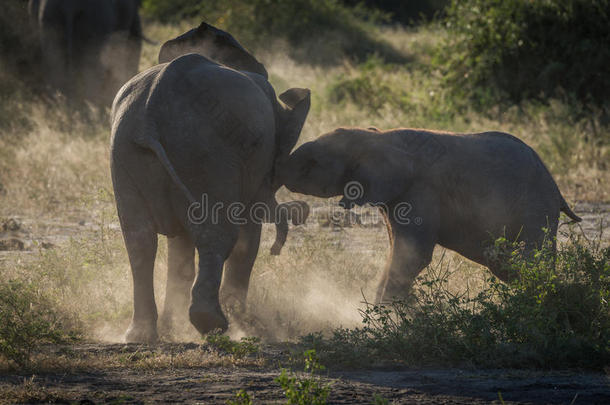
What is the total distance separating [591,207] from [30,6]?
34.4 ft

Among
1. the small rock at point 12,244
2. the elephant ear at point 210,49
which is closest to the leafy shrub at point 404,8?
the small rock at point 12,244

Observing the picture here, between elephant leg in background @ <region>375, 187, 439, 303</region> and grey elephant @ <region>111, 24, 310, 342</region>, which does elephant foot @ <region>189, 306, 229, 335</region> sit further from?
elephant leg in background @ <region>375, 187, 439, 303</region>

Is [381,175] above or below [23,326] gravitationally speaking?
above

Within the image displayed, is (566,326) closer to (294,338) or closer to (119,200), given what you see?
(294,338)

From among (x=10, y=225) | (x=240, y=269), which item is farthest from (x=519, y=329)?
(x=10, y=225)

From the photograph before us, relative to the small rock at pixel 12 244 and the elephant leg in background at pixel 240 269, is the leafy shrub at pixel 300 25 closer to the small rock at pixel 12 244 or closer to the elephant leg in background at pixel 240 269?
the small rock at pixel 12 244

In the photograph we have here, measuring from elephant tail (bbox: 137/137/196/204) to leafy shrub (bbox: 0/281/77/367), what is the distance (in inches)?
44.5

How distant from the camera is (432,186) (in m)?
5.88

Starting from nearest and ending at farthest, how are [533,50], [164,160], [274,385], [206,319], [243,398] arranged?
[243,398]
[274,385]
[164,160]
[206,319]
[533,50]

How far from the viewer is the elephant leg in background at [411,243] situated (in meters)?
5.75

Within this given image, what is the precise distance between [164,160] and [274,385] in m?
1.53

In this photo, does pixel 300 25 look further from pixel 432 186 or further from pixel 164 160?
pixel 164 160

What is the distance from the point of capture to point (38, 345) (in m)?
5.20

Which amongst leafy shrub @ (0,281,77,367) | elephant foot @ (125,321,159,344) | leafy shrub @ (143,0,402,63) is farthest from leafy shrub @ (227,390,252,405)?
leafy shrub @ (143,0,402,63)
